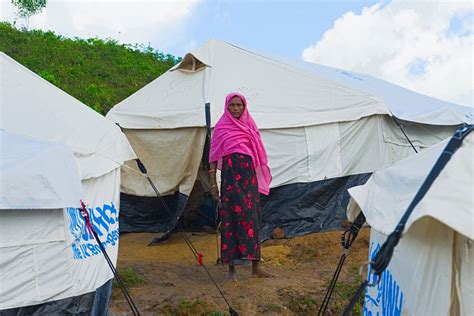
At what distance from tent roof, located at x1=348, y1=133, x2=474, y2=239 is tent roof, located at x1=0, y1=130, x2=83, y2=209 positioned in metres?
1.50

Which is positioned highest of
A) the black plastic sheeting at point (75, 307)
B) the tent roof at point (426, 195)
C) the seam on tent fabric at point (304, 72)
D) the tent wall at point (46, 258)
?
the seam on tent fabric at point (304, 72)

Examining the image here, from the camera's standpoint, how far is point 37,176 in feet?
10.3

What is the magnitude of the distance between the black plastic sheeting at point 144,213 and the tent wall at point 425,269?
5.13 m

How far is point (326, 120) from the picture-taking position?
6.95 metres

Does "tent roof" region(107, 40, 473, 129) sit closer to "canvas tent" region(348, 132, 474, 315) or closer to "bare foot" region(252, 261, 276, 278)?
"bare foot" region(252, 261, 276, 278)

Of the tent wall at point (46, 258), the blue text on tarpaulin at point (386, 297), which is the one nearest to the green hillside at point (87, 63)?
the tent wall at point (46, 258)

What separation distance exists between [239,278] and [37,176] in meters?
2.52

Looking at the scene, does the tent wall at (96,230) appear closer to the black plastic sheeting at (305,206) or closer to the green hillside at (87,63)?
the black plastic sheeting at (305,206)

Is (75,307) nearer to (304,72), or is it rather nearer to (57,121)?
(57,121)

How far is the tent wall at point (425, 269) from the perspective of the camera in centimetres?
214

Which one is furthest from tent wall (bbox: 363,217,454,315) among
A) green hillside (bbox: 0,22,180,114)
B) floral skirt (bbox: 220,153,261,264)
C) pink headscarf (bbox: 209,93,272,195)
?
green hillside (bbox: 0,22,180,114)

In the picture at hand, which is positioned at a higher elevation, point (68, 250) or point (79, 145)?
point (79, 145)

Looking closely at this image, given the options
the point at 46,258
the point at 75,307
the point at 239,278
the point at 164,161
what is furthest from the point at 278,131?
the point at 46,258

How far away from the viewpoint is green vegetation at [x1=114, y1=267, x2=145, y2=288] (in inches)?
207
